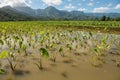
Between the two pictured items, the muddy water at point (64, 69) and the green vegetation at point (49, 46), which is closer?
the muddy water at point (64, 69)

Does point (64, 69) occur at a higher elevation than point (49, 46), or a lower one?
lower

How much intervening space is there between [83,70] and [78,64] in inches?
22.3

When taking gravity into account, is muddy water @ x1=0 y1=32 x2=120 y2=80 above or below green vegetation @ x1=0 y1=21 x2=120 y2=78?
below

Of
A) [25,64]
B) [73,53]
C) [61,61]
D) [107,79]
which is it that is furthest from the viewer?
[73,53]

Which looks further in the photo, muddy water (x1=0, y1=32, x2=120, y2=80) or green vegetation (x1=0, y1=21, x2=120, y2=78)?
green vegetation (x1=0, y1=21, x2=120, y2=78)

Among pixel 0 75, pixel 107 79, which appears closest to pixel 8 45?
pixel 0 75

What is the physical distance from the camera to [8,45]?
7.83 metres

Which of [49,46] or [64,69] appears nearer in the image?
[64,69]

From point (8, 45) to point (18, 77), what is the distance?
387cm

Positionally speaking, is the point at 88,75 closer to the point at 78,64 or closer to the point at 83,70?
the point at 83,70

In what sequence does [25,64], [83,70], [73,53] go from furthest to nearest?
1. [73,53]
2. [25,64]
3. [83,70]

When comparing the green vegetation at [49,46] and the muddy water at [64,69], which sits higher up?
the green vegetation at [49,46]

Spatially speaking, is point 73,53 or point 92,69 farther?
point 73,53

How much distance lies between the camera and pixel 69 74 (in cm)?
454
